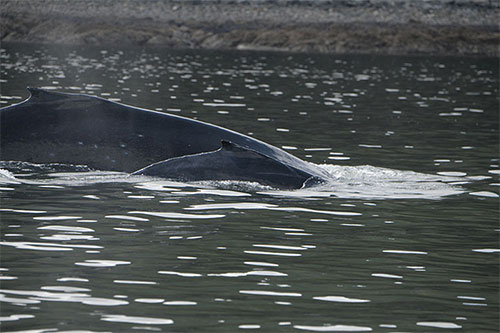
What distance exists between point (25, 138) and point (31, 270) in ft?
21.1

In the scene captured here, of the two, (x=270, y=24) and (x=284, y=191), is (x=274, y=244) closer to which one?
(x=284, y=191)

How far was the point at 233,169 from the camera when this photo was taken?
15773 millimetres

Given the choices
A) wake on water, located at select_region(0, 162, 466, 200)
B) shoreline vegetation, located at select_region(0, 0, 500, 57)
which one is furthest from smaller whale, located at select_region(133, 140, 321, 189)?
shoreline vegetation, located at select_region(0, 0, 500, 57)

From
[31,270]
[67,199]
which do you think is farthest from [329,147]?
[31,270]

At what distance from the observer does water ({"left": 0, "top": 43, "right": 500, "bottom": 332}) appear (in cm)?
918

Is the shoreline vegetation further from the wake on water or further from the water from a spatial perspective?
the wake on water

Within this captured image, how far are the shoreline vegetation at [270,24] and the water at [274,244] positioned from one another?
2405 inches

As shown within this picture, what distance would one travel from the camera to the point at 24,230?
12266 millimetres

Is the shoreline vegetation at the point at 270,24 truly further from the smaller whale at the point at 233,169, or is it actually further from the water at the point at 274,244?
the smaller whale at the point at 233,169

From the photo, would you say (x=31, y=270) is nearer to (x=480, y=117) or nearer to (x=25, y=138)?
(x=25, y=138)

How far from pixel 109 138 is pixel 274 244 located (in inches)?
194

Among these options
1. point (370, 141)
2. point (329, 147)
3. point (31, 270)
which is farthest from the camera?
point (370, 141)

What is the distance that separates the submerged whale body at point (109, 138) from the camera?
16234 millimetres

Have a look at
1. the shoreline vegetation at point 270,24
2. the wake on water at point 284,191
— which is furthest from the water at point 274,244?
the shoreline vegetation at point 270,24
